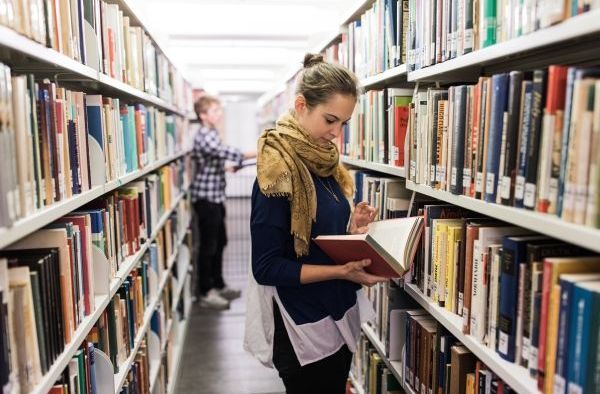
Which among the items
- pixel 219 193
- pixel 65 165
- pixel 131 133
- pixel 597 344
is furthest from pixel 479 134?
pixel 219 193

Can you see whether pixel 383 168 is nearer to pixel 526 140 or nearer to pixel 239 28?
pixel 526 140

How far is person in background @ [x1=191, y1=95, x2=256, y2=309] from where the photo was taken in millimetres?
4105

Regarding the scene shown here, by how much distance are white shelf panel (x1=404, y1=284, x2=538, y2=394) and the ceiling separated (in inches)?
67.3

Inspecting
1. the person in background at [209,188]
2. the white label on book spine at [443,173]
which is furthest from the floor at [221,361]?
the white label on book spine at [443,173]

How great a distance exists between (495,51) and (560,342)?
0.60 metres

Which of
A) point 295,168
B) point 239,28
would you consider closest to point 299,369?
point 295,168

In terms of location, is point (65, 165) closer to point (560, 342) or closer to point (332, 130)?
point (332, 130)

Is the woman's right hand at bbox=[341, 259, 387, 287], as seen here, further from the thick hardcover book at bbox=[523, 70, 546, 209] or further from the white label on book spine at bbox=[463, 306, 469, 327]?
the thick hardcover book at bbox=[523, 70, 546, 209]

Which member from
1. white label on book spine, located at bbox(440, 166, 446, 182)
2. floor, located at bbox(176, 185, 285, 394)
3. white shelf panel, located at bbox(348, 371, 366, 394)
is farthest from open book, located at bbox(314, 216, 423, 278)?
floor, located at bbox(176, 185, 285, 394)

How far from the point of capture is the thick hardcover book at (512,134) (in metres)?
1.03

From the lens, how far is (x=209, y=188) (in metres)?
4.11

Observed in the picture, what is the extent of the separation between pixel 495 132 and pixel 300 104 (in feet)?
2.12

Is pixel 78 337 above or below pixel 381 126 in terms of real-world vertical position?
below

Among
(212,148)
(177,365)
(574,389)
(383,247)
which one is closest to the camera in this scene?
(574,389)
